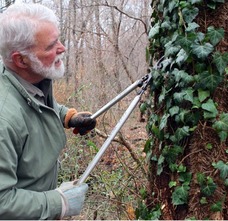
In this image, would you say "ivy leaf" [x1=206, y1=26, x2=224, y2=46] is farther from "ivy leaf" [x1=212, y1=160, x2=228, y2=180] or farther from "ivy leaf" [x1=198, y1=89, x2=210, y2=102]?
"ivy leaf" [x1=212, y1=160, x2=228, y2=180]

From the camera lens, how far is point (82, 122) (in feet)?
9.39

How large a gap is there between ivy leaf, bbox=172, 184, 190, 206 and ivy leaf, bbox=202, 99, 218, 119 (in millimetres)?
496

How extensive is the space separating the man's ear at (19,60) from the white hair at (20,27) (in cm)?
3

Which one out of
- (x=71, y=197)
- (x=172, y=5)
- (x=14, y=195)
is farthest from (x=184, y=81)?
(x=14, y=195)

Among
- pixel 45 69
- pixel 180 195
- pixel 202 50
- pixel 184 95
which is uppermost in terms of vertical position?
pixel 202 50

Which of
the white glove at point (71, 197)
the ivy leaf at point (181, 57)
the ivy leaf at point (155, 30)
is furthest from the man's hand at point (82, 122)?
the ivy leaf at point (181, 57)

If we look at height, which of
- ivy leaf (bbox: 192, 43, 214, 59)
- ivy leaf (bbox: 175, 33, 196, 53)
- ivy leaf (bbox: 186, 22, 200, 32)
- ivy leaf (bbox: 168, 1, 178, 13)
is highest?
ivy leaf (bbox: 168, 1, 178, 13)

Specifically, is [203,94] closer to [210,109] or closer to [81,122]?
[210,109]

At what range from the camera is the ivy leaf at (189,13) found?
2.15 metres

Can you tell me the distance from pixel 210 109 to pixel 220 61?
0.30m

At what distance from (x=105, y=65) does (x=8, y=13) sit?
4.73 meters

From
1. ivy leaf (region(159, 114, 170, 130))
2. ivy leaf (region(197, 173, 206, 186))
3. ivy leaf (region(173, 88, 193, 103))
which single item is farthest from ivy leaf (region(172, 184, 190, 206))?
ivy leaf (region(173, 88, 193, 103))

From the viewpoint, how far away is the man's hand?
9.38 ft

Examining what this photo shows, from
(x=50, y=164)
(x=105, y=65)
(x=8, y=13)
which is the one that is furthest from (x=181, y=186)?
(x=105, y=65)
